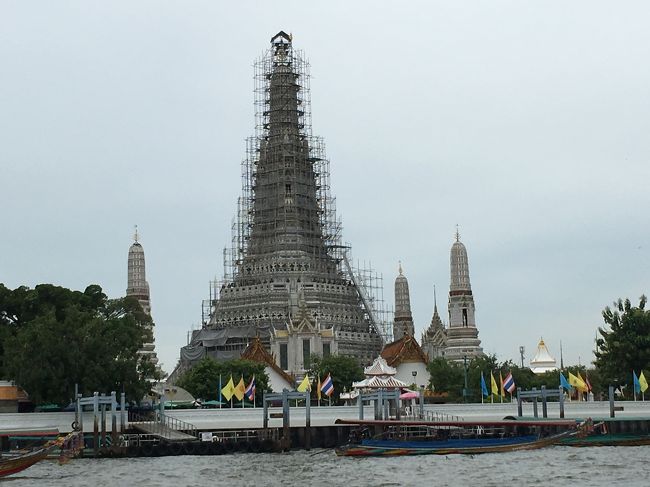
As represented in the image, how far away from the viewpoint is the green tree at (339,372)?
107 m

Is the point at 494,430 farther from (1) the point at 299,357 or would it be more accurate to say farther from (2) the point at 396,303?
(2) the point at 396,303

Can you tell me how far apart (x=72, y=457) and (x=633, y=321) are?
130 ft

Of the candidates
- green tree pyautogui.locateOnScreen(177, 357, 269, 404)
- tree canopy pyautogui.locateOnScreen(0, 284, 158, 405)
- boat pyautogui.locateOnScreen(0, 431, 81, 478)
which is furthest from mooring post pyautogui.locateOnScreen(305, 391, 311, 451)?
green tree pyautogui.locateOnScreen(177, 357, 269, 404)

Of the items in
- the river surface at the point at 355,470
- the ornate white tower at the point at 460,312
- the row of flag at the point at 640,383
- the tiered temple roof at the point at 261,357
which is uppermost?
the ornate white tower at the point at 460,312

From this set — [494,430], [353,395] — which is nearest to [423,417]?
[494,430]

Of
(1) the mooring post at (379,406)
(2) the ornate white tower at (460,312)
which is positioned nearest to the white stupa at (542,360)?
(2) the ornate white tower at (460,312)

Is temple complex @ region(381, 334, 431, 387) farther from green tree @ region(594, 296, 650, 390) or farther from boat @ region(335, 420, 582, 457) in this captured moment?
boat @ region(335, 420, 582, 457)

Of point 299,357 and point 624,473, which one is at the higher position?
point 299,357

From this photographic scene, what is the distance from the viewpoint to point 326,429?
265 feet

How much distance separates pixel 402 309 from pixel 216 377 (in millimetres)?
41627

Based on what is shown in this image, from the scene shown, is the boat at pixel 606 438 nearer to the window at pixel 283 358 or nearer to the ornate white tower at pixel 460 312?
the window at pixel 283 358

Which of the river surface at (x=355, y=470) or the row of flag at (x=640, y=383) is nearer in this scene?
the river surface at (x=355, y=470)

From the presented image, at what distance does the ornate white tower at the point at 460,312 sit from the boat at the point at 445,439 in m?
60.8

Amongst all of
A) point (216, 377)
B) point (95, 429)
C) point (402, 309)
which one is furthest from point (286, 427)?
point (402, 309)
